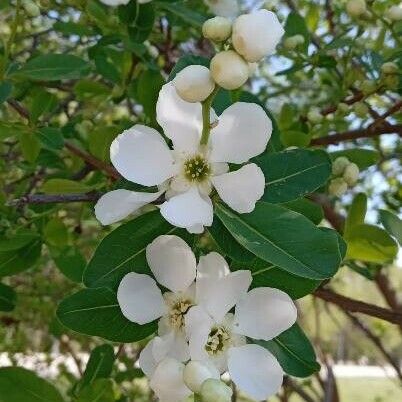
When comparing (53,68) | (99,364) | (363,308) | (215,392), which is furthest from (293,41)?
(215,392)

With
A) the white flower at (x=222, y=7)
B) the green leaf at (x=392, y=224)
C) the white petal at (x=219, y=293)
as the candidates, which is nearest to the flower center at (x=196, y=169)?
the white petal at (x=219, y=293)

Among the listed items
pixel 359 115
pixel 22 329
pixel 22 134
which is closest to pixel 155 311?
pixel 22 134

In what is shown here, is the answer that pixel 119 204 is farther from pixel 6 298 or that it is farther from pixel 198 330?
pixel 6 298

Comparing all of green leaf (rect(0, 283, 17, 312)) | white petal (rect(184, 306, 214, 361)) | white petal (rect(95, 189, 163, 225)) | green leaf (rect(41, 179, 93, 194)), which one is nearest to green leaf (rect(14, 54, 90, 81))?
green leaf (rect(41, 179, 93, 194))

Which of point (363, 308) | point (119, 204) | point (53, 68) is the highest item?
point (119, 204)

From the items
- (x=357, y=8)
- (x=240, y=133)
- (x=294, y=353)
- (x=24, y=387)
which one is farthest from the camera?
(x=357, y=8)

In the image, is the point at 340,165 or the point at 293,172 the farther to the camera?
the point at 340,165
